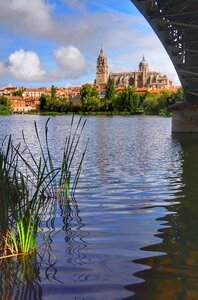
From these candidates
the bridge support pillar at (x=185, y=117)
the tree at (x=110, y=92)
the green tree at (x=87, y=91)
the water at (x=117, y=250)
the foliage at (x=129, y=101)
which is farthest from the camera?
the green tree at (x=87, y=91)

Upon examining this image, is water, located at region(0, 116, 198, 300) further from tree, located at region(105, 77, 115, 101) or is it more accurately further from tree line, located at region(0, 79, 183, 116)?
tree, located at region(105, 77, 115, 101)

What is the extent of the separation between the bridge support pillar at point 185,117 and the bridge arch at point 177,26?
2798mm

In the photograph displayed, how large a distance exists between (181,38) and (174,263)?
2138 cm

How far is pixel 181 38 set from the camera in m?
24.5

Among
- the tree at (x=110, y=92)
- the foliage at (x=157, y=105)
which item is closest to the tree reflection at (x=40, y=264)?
the foliage at (x=157, y=105)

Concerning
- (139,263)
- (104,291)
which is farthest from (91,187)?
(104,291)

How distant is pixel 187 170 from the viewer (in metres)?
14.0

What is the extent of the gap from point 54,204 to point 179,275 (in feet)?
13.7

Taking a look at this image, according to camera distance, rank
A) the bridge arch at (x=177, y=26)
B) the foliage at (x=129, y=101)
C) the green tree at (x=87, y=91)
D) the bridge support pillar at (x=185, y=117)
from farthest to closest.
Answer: the green tree at (x=87, y=91) → the foliage at (x=129, y=101) → the bridge support pillar at (x=185, y=117) → the bridge arch at (x=177, y=26)

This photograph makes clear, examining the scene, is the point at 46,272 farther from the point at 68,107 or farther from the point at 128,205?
the point at 68,107

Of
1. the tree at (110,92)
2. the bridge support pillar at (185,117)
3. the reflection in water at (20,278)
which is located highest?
the tree at (110,92)

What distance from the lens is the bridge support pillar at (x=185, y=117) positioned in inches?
1379

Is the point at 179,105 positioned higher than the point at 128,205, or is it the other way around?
the point at 179,105

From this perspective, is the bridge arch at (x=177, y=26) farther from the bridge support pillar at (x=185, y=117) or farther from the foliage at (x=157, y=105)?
the foliage at (x=157, y=105)
